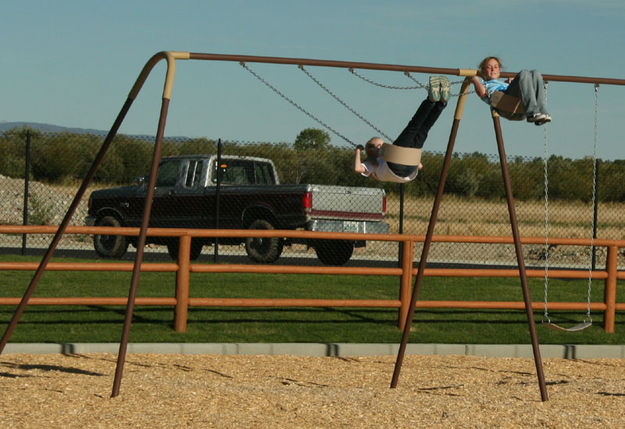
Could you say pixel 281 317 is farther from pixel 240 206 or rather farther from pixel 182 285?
pixel 240 206

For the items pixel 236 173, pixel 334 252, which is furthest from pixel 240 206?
pixel 334 252

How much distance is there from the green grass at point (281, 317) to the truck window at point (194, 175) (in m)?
3.55

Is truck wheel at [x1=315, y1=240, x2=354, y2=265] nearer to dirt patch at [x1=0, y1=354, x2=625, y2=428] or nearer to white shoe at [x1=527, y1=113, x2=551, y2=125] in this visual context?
dirt patch at [x1=0, y1=354, x2=625, y2=428]

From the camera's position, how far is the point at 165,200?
1847 cm

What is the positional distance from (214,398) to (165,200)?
39.2ft

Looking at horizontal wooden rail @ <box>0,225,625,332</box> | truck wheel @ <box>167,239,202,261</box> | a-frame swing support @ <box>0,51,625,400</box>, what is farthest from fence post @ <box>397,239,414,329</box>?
truck wheel @ <box>167,239,202,261</box>

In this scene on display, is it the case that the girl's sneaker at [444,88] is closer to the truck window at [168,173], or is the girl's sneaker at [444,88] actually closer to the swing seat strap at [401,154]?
the swing seat strap at [401,154]

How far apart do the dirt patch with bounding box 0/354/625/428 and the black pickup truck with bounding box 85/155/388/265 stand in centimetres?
789

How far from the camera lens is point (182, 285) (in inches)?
402

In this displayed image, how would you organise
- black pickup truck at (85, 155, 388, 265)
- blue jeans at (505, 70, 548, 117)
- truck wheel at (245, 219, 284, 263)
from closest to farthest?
blue jeans at (505, 70, 548, 117) → black pickup truck at (85, 155, 388, 265) → truck wheel at (245, 219, 284, 263)

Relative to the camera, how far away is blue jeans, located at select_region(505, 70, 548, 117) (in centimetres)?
738

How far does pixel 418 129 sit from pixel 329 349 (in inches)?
105

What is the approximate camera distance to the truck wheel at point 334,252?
18.4 meters

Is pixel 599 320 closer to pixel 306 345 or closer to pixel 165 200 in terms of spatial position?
pixel 306 345
